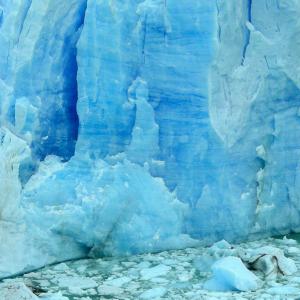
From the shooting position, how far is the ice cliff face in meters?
4.91

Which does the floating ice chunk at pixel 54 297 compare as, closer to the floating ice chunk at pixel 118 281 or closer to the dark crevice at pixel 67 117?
the floating ice chunk at pixel 118 281

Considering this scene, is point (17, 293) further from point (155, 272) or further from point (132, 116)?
point (132, 116)

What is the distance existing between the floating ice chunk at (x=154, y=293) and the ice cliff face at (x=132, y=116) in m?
0.80

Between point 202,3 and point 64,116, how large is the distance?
141cm

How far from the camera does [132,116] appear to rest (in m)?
5.06

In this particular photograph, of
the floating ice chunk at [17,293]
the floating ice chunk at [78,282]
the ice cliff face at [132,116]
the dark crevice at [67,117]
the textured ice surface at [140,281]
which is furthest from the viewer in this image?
the dark crevice at [67,117]

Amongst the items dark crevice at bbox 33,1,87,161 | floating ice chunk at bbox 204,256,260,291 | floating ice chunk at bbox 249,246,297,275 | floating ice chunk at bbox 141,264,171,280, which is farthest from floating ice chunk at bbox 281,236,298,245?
dark crevice at bbox 33,1,87,161

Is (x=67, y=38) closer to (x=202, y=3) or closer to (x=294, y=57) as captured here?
(x=202, y=3)

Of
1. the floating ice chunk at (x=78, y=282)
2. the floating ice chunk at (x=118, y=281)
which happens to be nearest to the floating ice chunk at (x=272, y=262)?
the floating ice chunk at (x=118, y=281)

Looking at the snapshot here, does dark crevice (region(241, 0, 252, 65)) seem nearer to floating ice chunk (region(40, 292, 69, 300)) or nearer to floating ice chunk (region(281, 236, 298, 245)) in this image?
floating ice chunk (region(281, 236, 298, 245))

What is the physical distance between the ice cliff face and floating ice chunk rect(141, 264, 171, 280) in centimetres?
39

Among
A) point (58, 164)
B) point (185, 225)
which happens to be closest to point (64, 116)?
point (58, 164)

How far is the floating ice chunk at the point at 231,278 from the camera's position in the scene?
4188 millimetres

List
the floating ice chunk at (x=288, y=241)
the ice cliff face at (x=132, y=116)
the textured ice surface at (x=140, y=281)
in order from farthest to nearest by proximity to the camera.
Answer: the floating ice chunk at (x=288, y=241)
the ice cliff face at (x=132, y=116)
the textured ice surface at (x=140, y=281)
